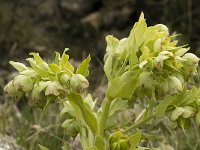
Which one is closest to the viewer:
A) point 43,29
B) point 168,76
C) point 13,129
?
point 168,76

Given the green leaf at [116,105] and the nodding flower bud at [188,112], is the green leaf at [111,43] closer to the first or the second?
the green leaf at [116,105]

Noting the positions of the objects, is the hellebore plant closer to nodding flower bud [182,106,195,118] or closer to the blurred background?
nodding flower bud [182,106,195,118]

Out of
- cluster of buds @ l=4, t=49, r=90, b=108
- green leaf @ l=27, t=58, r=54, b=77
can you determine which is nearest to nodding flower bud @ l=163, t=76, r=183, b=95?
cluster of buds @ l=4, t=49, r=90, b=108

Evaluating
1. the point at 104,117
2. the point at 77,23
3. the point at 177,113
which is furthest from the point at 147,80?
the point at 77,23

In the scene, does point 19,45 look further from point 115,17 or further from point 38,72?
point 38,72

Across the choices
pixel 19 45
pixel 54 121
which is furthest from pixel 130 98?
pixel 19 45
